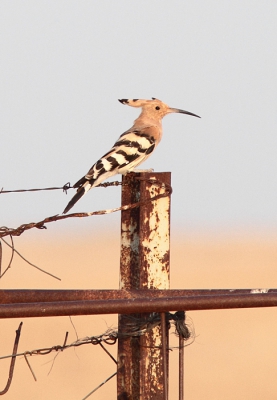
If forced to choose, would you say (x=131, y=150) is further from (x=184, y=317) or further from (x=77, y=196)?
(x=184, y=317)

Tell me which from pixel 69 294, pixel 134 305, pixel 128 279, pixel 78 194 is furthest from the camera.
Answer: pixel 78 194

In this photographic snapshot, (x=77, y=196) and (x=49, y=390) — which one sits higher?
(x=77, y=196)

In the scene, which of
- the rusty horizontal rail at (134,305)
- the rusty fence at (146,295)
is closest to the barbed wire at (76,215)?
the rusty fence at (146,295)

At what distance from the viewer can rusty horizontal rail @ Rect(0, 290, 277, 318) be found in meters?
2.09

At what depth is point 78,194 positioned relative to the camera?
4.88 m

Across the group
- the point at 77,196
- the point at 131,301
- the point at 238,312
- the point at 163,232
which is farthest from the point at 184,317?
the point at 238,312

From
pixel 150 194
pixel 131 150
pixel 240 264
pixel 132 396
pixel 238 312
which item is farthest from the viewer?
pixel 240 264

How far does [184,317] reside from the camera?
286cm

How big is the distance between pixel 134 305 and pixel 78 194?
105 inches

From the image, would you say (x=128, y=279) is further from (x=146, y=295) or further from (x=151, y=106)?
(x=151, y=106)

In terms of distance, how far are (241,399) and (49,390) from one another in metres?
1.98

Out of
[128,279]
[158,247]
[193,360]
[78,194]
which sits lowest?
[128,279]

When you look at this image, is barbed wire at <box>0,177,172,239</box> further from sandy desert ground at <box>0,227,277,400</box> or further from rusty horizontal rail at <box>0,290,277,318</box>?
sandy desert ground at <box>0,227,277,400</box>

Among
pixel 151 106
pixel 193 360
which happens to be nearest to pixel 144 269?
pixel 151 106
